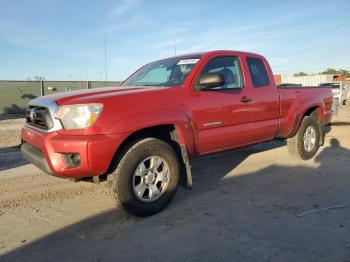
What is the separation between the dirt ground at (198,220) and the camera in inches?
125

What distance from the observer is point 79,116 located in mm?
3729

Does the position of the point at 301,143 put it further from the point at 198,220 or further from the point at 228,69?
the point at 198,220

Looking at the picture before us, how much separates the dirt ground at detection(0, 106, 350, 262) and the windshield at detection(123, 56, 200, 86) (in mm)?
1542

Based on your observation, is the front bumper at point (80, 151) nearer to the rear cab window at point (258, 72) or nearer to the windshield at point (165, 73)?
the windshield at point (165, 73)

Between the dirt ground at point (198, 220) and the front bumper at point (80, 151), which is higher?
the front bumper at point (80, 151)

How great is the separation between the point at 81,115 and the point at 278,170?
3.66 metres

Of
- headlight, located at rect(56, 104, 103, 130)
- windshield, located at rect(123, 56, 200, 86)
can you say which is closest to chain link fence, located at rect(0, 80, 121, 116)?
windshield, located at rect(123, 56, 200, 86)

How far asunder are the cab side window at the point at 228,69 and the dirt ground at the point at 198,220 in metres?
1.46

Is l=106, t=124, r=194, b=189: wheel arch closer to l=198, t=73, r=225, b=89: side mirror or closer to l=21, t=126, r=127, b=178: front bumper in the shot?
l=21, t=126, r=127, b=178: front bumper

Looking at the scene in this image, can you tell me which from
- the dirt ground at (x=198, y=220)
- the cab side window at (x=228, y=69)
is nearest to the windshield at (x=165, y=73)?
the cab side window at (x=228, y=69)

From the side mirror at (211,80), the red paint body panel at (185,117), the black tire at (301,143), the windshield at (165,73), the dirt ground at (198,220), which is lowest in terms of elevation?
the dirt ground at (198,220)

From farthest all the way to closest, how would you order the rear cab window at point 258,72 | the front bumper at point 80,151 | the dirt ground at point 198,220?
1. the rear cab window at point 258,72
2. the front bumper at point 80,151
3. the dirt ground at point 198,220

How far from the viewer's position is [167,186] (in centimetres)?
421

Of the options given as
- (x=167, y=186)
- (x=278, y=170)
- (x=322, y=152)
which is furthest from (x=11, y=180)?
(x=322, y=152)
